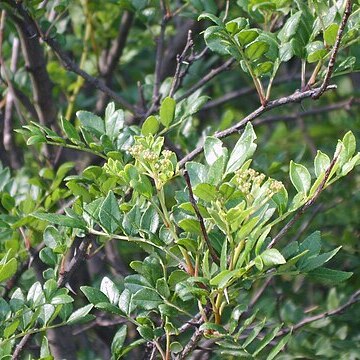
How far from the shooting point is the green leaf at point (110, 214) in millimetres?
1271

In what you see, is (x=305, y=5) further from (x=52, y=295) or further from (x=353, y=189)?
(x=353, y=189)

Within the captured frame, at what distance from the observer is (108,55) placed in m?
2.46

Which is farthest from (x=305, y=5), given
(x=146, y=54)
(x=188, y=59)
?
(x=146, y=54)

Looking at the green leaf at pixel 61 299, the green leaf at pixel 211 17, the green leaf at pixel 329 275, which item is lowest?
the green leaf at pixel 61 299

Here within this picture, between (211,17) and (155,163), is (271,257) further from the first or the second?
(211,17)

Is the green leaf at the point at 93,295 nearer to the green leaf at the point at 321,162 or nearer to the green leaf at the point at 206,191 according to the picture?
the green leaf at the point at 206,191

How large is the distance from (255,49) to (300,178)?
0.24 meters

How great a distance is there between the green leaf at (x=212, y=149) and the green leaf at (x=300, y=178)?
0.35 feet

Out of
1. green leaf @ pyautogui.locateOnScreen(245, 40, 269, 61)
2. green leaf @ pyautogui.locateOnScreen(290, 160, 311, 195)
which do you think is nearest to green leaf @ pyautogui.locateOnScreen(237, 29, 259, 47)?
green leaf @ pyautogui.locateOnScreen(245, 40, 269, 61)

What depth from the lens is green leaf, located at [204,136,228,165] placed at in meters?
1.26

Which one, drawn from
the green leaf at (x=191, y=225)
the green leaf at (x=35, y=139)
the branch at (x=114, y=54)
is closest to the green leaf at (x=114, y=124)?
the green leaf at (x=35, y=139)

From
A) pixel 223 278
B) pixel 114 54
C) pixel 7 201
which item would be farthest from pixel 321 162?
pixel 114 54

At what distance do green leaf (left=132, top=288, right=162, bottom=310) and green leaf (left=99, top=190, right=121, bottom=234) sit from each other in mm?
101

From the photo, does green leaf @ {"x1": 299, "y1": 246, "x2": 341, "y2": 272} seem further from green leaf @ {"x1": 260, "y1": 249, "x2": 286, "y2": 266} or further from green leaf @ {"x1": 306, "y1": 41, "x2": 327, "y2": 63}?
green leaf @ {"x1": 306, "y1": 41, "x2": 327, "y2": 63}
